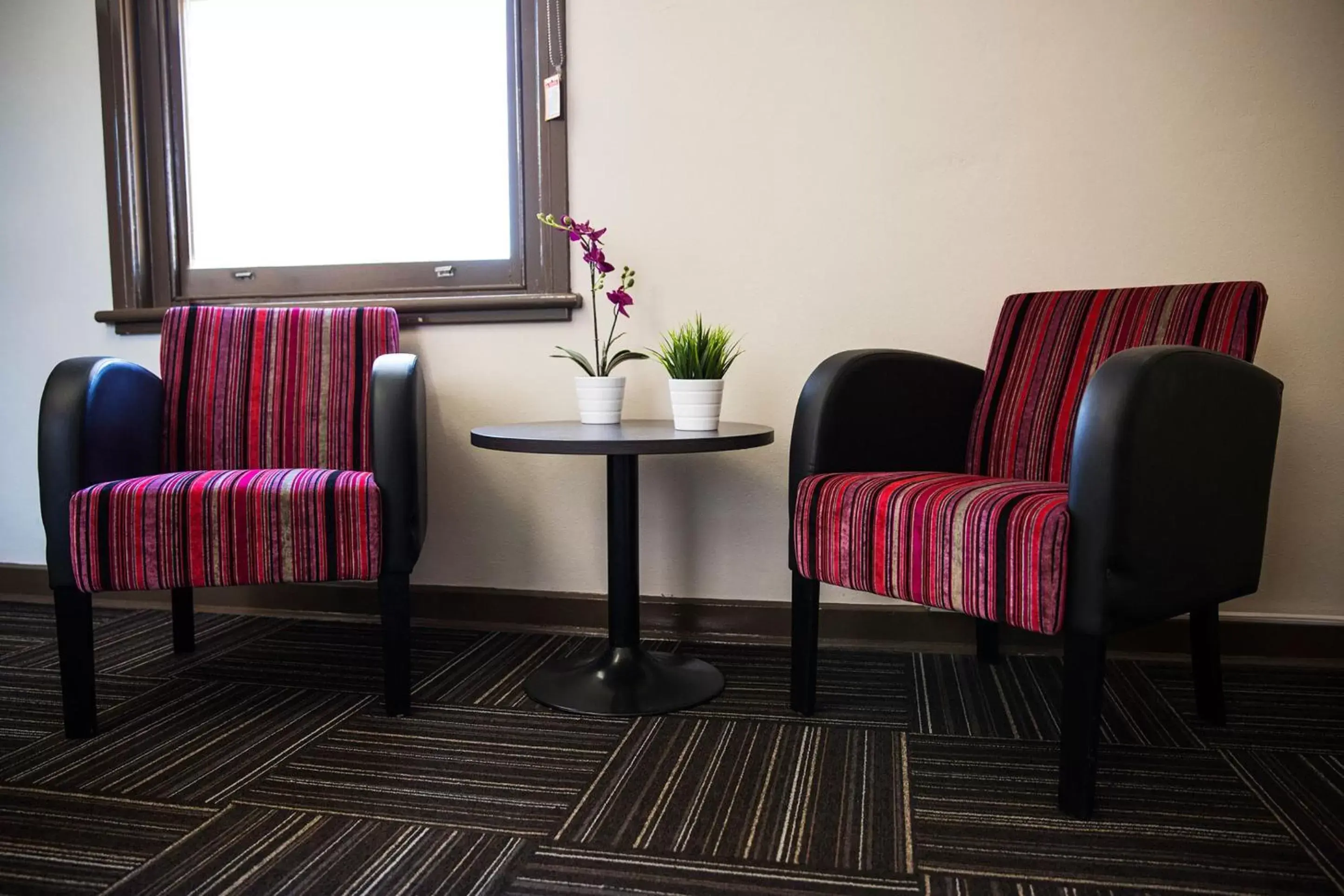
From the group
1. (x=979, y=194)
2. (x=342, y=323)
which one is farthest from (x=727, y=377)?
(x=342, y=323)

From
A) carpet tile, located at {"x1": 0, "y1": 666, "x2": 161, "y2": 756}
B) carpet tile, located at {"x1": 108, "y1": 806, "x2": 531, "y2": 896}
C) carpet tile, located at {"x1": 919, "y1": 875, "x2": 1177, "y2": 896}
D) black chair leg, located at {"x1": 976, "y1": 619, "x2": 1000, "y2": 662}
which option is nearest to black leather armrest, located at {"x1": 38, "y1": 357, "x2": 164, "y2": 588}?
carpet tile, located at {"x1": 0, "y1": 666, "x2": 161, "y2": 756}

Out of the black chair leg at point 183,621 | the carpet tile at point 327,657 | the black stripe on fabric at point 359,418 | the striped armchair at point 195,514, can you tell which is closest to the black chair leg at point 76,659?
the striped armchair at point 195,514

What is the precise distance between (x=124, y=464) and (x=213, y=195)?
100 cm

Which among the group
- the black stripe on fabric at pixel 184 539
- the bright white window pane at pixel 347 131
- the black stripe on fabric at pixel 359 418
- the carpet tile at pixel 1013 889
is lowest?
the carpet tile at pixel 1013 889

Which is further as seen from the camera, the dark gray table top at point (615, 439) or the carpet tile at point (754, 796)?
the dark gray table top at point (615, 439)

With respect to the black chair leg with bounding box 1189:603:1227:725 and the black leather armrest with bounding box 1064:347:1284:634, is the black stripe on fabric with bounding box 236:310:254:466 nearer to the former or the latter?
the black leather armrest with bounding box 1064:347:1284:634

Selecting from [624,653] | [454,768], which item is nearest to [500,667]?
[624,653]

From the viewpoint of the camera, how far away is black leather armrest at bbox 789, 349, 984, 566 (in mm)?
1507

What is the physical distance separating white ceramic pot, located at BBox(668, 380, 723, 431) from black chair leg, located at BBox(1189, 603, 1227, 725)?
897mm

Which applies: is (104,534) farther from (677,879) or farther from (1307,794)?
(1307,794)

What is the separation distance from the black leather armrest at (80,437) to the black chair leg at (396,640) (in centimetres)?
50

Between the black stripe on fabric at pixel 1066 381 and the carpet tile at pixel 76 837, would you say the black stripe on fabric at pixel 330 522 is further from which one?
the black stripe on fabric at pixel 1066 381

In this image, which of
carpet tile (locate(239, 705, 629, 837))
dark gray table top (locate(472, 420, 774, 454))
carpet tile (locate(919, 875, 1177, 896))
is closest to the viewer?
carpet tile (locate(919, 875, 1177, 896))

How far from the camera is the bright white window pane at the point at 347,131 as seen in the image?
2182 mm
